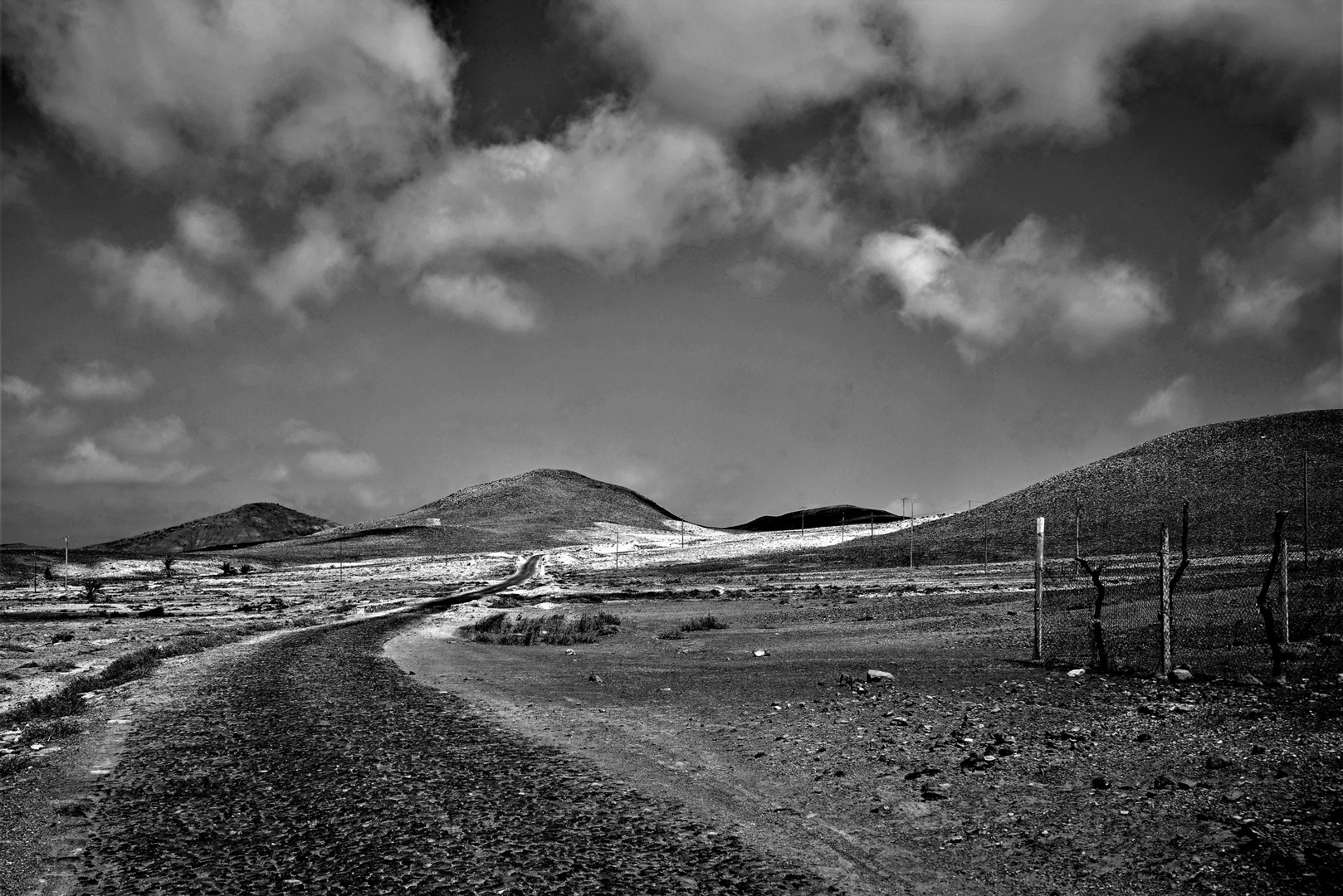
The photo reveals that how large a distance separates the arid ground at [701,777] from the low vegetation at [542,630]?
7523 mm

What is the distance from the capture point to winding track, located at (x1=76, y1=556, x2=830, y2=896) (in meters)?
7.27

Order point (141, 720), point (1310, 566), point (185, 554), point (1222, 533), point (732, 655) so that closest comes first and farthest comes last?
point (141, 720), point (732, 655), point (1310, 566), point (1222, 533), point (185, 554)

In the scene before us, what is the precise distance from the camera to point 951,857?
25.5ft

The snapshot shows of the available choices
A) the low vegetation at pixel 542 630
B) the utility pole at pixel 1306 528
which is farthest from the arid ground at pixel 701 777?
the utility pole at pixel 1306 528

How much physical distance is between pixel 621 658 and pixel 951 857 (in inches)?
690

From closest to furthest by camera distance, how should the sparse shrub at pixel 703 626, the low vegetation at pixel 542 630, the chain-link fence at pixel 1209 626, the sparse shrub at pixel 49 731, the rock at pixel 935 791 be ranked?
the rock at pixel 935 791
the sparse shrub at pixel 49 731
the chain-link fence at pixel 1209 626
the low vegetation at pixel 542 630
the sparse shrub at pixel 703 626

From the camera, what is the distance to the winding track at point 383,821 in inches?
286

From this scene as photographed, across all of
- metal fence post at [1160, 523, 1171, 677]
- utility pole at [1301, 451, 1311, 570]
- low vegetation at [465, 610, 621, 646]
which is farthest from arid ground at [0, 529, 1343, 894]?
utility pole at [1301, 451, 1311, 570]

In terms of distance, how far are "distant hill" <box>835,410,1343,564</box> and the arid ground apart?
68.6 metres

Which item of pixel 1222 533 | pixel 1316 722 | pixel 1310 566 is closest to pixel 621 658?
pixel 1316 722

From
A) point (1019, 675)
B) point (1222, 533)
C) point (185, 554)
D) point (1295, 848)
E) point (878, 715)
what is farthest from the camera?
point (185, 554)

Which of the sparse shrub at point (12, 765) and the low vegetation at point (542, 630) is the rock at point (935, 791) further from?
the low vegetation at point (542, 630)

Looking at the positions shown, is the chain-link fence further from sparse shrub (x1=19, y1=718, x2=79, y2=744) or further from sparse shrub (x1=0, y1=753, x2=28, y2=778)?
sparse shrub (x1=19, y1=718, x2=79, y2=744)

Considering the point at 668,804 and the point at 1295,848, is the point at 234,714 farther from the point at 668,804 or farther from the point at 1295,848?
the point at 1295,848
